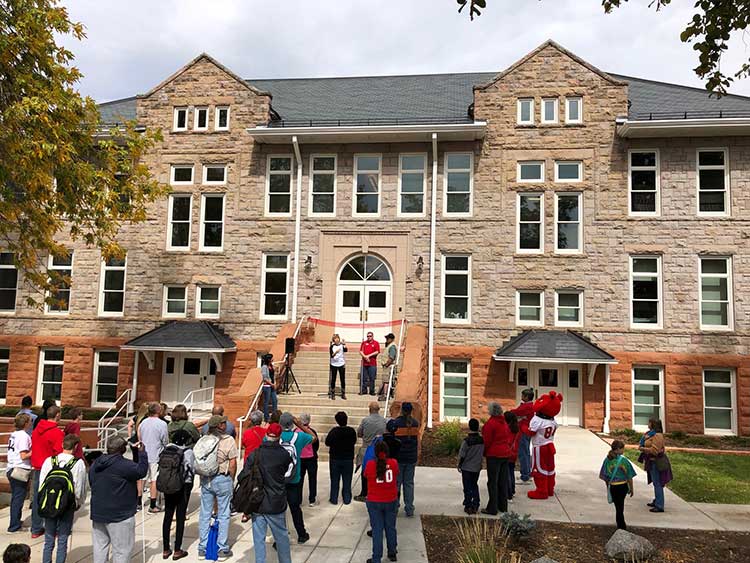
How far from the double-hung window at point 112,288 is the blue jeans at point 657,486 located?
57.2 ft

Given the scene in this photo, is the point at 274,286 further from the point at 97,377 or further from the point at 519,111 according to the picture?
the point at 519,111

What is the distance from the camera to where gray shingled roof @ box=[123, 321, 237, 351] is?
18.4m

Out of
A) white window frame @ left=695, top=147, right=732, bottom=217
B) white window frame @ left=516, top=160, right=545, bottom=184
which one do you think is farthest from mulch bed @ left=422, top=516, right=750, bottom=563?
white window frame @ left=516, top=160, right=545, bottom=184

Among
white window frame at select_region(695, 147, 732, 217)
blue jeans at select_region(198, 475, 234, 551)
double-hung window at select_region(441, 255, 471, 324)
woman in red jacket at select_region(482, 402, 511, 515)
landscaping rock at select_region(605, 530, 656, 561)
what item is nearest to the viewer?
blue jeans at select_region(198, 475, 234, 551)

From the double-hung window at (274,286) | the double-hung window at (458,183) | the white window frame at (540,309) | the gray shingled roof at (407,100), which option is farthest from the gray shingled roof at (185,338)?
Result: the white window frame at (540,309)

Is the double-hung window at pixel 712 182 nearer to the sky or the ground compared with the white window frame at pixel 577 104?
nearer to the ground

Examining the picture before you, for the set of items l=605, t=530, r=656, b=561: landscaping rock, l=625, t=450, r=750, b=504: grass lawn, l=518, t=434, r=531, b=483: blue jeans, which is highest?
l=518, t=434, r=531, b=483: blue jeans

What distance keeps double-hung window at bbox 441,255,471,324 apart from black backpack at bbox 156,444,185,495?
12.9 m

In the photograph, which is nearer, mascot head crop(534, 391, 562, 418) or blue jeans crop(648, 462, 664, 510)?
blue jeans crop(648, 462, 664, 510)

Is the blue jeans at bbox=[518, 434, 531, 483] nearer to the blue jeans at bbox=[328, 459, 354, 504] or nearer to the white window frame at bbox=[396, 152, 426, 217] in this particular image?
the blue jeans at bbox=[328, 459, 354, 504]

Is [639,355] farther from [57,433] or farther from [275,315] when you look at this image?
[57,433]

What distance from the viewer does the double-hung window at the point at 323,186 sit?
65.8ft

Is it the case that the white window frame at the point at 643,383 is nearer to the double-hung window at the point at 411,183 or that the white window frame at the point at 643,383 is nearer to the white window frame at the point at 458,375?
the white window frame at the point at 458,375

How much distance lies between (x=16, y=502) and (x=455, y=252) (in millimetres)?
14105
